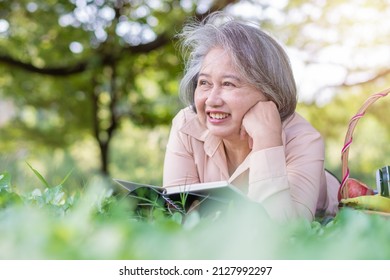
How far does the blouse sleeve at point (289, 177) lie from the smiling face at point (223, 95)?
0.92ft

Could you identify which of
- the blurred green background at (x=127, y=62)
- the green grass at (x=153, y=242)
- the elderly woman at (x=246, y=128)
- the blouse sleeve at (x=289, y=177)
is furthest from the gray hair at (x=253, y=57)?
the blurred green background at (x=127, y=62)

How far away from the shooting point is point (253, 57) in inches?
114

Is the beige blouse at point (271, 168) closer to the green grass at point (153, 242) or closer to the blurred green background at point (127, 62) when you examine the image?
the green grass at point (153, 242)

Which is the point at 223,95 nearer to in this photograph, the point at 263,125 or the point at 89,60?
the point at 263,125

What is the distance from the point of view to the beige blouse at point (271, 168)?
252 cm

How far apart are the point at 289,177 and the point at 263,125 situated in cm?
26

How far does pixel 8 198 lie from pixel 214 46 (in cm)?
140

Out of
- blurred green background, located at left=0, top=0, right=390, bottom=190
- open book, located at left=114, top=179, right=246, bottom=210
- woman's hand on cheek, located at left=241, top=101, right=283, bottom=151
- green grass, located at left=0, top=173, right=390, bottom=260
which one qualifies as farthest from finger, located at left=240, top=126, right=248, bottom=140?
blurred green background, located at left=0, top=0, right=390, bottom=190

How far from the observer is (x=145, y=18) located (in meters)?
9.30

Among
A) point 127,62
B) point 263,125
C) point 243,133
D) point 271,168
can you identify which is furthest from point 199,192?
point 127,62

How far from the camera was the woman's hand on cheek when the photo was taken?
2.67 metres

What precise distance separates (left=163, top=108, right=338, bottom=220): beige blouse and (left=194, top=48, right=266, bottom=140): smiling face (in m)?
0.21

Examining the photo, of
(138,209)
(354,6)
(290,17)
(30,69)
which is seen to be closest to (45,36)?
(30,69)
